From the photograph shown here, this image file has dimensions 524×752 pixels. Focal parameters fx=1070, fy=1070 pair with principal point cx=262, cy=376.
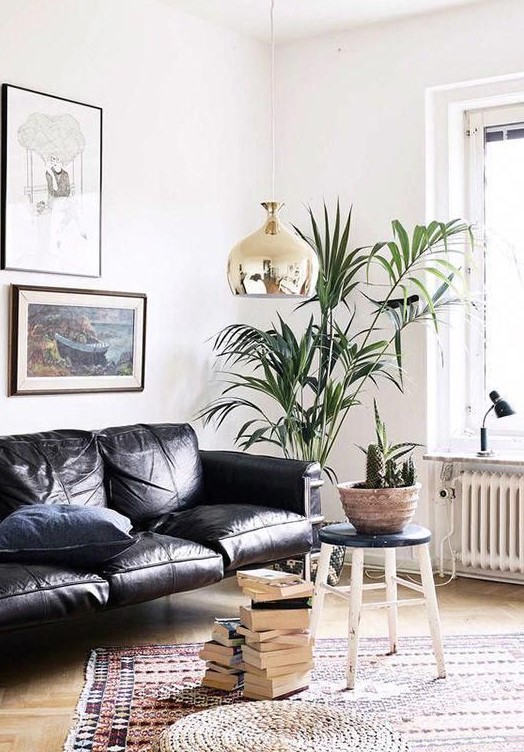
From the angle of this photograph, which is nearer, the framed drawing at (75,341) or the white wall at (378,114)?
the framed drawing at (75,341)

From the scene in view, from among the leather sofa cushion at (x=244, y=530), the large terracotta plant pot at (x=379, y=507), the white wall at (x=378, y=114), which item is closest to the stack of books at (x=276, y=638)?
the large terracotta plant pot at (x=379, y=507)

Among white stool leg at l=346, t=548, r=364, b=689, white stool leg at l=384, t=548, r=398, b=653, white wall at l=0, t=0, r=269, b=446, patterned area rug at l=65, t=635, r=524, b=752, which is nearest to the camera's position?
patterned area rug at l=65, t=635, r=524, b=752

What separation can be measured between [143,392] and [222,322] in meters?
0.75

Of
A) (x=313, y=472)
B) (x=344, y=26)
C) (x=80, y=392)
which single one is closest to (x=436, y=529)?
(x=313, y=472)

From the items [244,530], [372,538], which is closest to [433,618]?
[372,538]

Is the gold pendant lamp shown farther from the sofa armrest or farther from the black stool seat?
the sofa armrest

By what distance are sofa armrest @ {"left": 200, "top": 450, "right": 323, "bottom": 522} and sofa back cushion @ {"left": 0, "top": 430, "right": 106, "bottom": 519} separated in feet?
2.26

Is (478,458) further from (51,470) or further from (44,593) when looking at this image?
(44,593)

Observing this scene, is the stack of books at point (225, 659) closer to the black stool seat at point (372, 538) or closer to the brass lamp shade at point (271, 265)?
the black stool seat at point (372, 538)

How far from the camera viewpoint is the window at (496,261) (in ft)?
18.6

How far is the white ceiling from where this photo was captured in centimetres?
551

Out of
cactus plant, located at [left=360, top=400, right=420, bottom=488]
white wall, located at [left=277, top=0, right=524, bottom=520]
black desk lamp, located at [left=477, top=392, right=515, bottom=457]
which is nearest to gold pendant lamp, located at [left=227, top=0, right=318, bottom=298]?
cactus plant, located at [left=360, top=400, right=420, bottom=488]

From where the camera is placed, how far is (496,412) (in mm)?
5355

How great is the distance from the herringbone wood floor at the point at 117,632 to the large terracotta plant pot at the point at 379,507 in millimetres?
860
